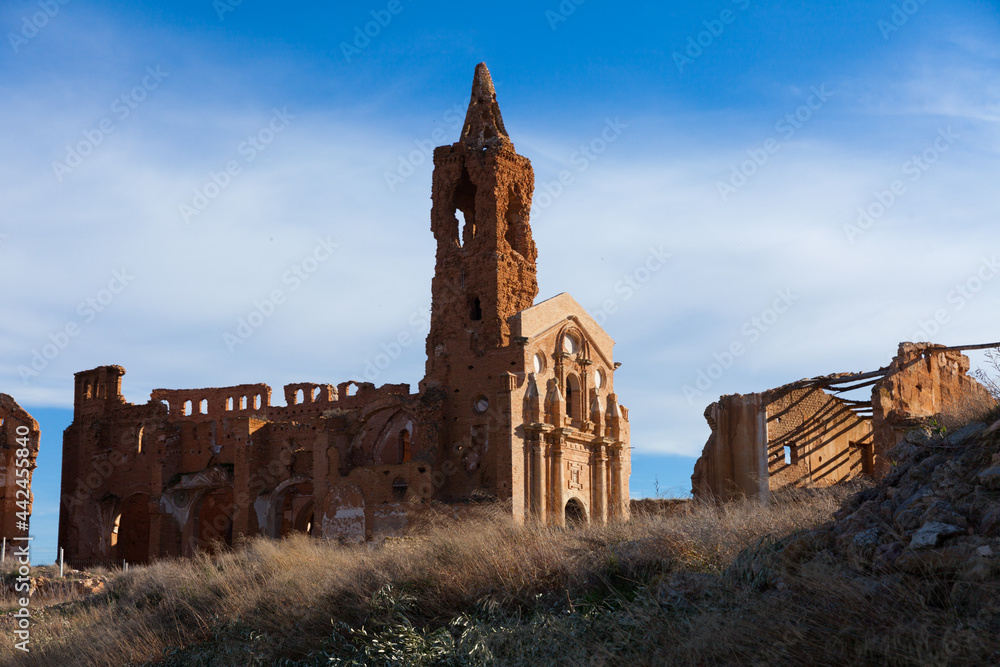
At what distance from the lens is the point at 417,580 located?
1132cm

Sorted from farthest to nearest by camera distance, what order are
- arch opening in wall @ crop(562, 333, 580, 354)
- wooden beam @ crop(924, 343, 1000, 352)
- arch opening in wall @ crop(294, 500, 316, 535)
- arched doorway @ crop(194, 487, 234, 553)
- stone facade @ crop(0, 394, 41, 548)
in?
1. arched doorway @ crop(194, 487, 234, 553)
2. arch opening in wall @ crop(294, 500, 316, 535)
3. stone facade @ crop(0, 394, 41, 548)
4. arch opening in wall @ crop(562, 333, 580, 354)
5. wooden beam @ crop(924, 343, 1000, 352)

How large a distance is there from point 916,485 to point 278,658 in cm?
692

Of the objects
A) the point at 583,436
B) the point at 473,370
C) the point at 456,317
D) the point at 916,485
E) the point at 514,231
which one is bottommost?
the point at 916,485

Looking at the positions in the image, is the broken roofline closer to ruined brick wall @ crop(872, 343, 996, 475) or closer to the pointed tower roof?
ruined brick wall @ crop(872, 343, 996, 475)

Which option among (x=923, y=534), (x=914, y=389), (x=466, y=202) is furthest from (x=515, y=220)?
(x=923, y=534)

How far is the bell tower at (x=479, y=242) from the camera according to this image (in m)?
32.2

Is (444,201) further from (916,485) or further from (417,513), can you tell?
(916,485)

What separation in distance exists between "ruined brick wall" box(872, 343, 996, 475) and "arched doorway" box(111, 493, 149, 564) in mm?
29865

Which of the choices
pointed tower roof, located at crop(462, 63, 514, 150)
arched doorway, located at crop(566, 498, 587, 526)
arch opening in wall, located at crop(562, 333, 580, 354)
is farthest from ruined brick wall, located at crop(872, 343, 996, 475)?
pointed tower roof, located at crop(462, 63, 514, 150)

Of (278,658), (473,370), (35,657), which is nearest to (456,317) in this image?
(473,370)

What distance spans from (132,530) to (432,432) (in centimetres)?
1711

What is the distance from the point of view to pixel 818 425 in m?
21.0

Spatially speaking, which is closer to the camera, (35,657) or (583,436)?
(35,657)

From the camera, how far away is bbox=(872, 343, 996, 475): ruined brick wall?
59.7 feet
